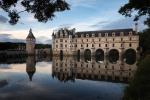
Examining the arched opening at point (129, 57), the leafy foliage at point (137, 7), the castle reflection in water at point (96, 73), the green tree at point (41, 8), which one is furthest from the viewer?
the arched opening at point (129, 57)

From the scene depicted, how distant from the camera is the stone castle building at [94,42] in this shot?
86.3 metres

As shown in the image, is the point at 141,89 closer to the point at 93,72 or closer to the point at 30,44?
the point at 93,72

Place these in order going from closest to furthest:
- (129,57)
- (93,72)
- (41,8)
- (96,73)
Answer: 1. (41,8)
2. (96,73)
3. (93,72)
4. (129,57)

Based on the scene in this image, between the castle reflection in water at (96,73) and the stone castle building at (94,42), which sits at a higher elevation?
the stone castle building at (94,42)

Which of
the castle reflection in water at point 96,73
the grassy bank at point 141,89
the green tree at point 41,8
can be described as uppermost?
the green tree at point 41,8

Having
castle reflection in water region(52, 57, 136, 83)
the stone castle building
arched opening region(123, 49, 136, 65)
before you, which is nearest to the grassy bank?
castle reflection in water region(52, 57, 136, 83)

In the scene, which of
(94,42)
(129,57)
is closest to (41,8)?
(129,57)

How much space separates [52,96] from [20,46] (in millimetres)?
107027

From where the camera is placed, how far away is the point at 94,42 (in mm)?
92750

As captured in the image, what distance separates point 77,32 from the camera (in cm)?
10025

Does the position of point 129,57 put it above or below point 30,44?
below

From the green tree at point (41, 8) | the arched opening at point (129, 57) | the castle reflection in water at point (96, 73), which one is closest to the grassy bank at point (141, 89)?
the green tree at point (41, 8)

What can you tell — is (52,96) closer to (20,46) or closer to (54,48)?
(54,48)

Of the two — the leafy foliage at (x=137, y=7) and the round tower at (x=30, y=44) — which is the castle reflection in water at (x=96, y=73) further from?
the round tower at (x=30, y=44)
